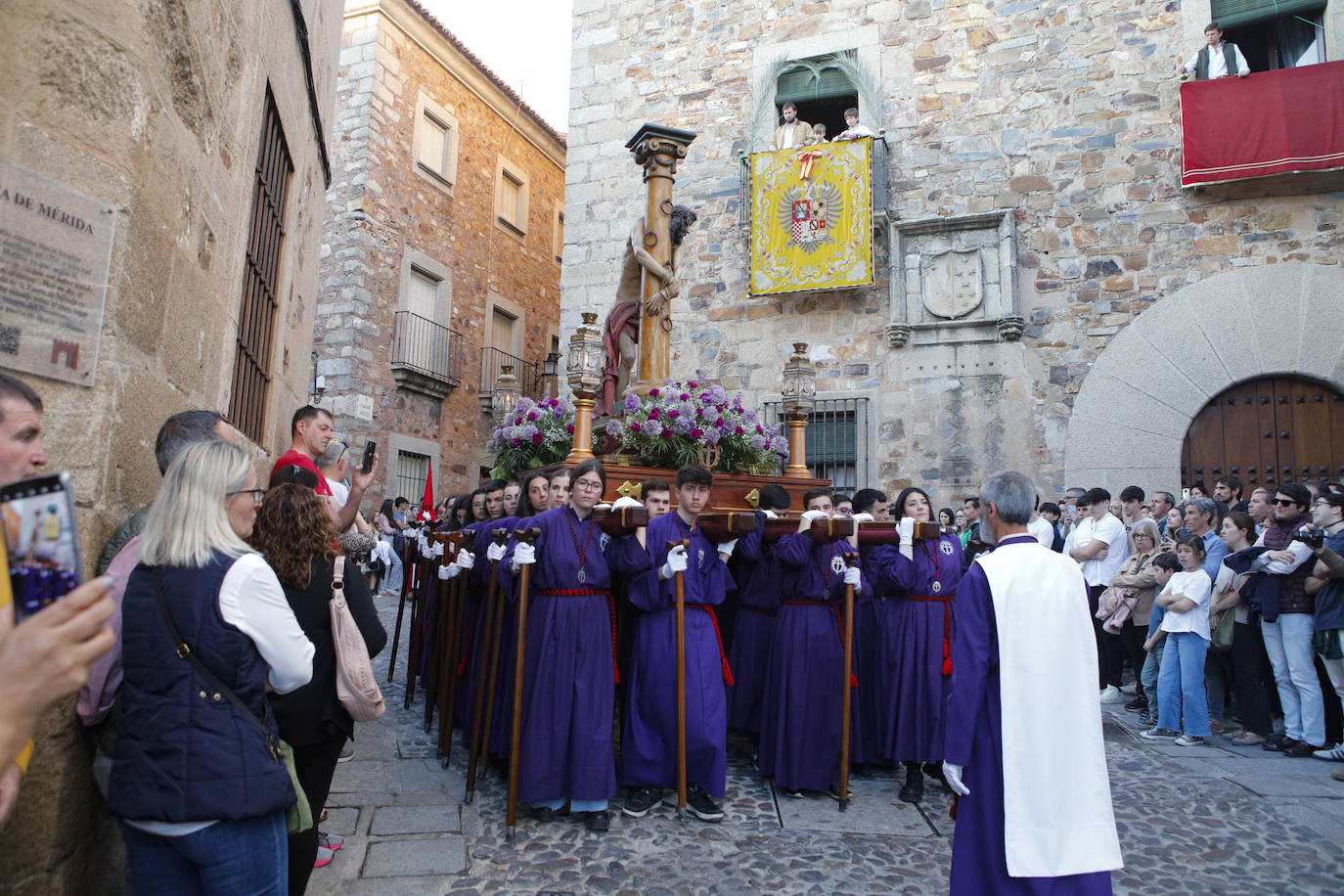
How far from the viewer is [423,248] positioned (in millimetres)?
16562

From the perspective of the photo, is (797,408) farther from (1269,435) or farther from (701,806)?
(1269,435)

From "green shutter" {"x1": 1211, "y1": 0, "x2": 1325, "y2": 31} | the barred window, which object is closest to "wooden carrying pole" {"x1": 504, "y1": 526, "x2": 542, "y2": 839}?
the barred window

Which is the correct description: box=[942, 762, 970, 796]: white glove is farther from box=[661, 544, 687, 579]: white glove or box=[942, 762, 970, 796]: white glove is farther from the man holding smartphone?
the man holding smartphone

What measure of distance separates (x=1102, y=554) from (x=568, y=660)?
5.70 m

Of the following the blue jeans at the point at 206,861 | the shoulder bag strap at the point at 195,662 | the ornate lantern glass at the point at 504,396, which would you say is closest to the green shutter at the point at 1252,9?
the ornate lantern glass at the point at 504,396

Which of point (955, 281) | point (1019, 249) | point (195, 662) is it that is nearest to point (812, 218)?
point (955, 281)

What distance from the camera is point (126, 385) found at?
9.14 feet

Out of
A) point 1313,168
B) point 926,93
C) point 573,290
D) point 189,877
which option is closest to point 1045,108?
point 926,93

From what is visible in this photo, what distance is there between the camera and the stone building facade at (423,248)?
15.1 meters

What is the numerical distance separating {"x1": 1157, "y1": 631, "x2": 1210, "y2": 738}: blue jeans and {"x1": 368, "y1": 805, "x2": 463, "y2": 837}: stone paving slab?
500 centimetres

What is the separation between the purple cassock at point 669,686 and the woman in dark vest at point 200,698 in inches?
98.3

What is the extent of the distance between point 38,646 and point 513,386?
25.3 ft

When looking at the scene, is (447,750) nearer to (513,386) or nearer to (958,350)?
(513,386)

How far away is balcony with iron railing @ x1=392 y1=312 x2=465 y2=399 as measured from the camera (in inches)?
622
